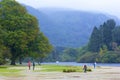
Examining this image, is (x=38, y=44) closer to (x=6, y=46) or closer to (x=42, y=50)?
(x=42, y=50)

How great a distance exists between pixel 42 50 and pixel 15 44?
10123 mm

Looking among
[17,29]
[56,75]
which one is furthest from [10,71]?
[17,29]

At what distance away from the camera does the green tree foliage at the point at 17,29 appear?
101875 millimetres

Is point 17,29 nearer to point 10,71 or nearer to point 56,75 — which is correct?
point 10,71

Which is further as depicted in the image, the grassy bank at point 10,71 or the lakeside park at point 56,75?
the grassy bank at point 10,71

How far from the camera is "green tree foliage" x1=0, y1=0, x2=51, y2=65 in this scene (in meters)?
102

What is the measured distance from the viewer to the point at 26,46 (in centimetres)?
10450

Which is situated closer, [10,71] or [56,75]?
[56,75]

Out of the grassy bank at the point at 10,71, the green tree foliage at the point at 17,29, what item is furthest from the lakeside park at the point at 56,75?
the green tree foliage at the point at 17,29

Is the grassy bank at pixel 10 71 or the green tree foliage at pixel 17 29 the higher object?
the green tree foliage at pixel 17 29

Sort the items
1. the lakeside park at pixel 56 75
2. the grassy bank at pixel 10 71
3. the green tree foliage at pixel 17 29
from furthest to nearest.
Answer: the green tree foliage at pixel 17 29 → the grassy bank at pixel 10 71 → the lakeside park at pixel 56 75

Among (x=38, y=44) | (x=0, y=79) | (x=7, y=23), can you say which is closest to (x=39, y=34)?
(x=38, y=44)

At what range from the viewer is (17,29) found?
345ft

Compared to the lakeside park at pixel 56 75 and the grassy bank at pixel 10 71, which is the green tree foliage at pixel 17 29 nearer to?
the grassy bank at pixel 10 71
